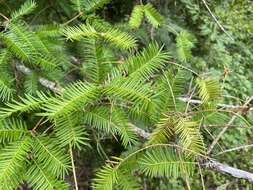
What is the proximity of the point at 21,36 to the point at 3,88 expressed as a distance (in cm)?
19

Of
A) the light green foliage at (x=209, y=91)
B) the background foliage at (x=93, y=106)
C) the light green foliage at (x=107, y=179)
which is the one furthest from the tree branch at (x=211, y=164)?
the light green foliage at (x=107, y=179)

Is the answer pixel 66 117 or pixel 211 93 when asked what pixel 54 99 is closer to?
pixel 66 117

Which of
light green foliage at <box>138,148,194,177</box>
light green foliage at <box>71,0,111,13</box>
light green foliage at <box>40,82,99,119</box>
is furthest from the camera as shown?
light green foliage at <box>71,0,111,13</box>

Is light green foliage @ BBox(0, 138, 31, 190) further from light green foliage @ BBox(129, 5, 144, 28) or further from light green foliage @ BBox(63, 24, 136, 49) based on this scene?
light green foliage @ BBox(129, 5, 144, 28)

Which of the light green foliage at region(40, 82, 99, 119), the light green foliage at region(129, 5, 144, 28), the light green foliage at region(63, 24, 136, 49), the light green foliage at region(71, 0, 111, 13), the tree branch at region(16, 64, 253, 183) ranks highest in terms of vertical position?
the light green foliage at region(71, 0, 111, 13)

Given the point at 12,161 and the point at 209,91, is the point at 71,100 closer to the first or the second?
the point at 12,161

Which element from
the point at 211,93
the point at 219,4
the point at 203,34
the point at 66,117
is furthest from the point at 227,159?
the point at 66,117

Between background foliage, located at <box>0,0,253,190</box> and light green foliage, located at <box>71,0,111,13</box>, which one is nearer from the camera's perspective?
background foliage, located at <box>0,0,253,190</box>

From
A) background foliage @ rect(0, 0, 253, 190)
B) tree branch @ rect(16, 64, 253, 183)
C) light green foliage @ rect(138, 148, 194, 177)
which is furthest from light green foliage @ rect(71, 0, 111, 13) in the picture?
light green foliage @ rect(138, 148, 194, 177)

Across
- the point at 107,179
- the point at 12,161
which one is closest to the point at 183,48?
the point at 107,179

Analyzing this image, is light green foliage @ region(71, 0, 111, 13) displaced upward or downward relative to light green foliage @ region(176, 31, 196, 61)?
upward

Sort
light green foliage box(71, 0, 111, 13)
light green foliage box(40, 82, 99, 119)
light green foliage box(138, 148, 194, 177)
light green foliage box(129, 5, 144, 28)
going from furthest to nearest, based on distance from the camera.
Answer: light green foliage box(129, 5, 144, 28)
light green foliage box(71, 0, 111, 13)
light green foliage box(138, 148, 194, 177)
light green foliage box(40, 82, 99, 119)

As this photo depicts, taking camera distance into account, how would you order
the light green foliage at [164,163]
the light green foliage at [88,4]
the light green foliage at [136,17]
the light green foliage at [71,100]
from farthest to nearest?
the light green foliage at [136,17] → the light green foliage at [88,4] → the light green foliage at [164,163] → the light green foliage at [71,100]

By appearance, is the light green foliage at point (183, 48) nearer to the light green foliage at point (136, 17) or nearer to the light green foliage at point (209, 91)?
the light green foliage at point (136, 17)
